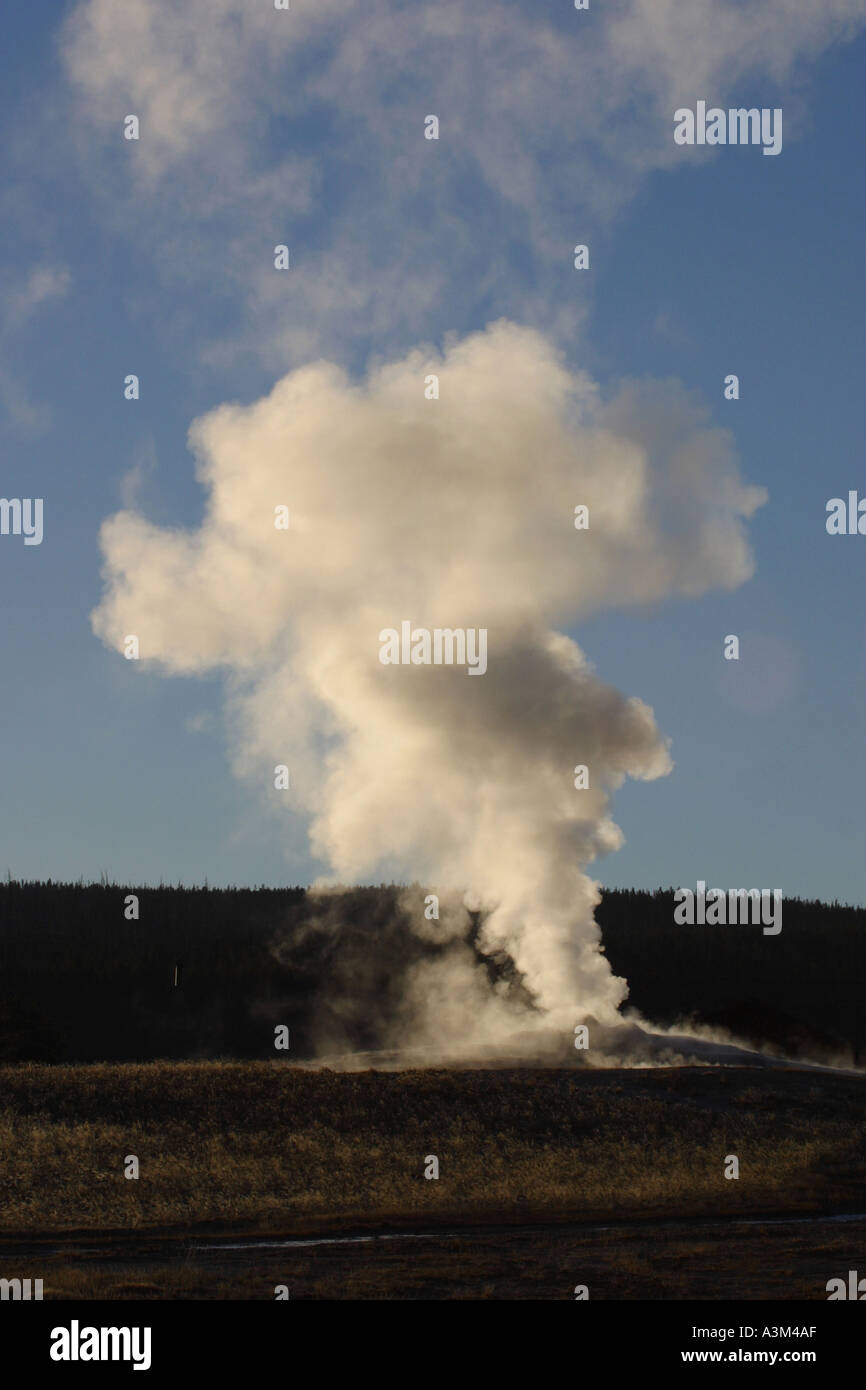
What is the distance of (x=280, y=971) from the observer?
11481 centimetres

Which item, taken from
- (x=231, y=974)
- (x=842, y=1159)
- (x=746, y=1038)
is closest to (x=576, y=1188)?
(x=842, y=1159)

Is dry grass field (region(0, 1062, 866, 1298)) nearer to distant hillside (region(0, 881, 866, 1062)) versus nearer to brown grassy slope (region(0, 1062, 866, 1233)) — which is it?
brown grassy slope (region(0, 1062, 866, 1233))

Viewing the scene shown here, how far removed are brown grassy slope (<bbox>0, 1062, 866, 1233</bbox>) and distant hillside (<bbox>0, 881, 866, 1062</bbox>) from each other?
79.2ft

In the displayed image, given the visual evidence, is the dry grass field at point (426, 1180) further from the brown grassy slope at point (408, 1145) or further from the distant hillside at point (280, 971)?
the distant hillside at point (280, 971)

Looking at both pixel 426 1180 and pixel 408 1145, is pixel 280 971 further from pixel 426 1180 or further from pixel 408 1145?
pixel 426 1180

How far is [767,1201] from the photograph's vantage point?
33344 mm

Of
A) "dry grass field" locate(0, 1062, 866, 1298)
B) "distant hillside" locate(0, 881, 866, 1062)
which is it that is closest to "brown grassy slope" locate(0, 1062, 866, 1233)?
"dry grass field" locate(0, 1062, 866, 1298)

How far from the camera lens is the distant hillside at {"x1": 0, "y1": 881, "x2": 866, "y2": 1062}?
91.2 m

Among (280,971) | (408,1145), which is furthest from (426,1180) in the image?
(280,971)

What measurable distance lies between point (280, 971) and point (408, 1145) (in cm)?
7798
